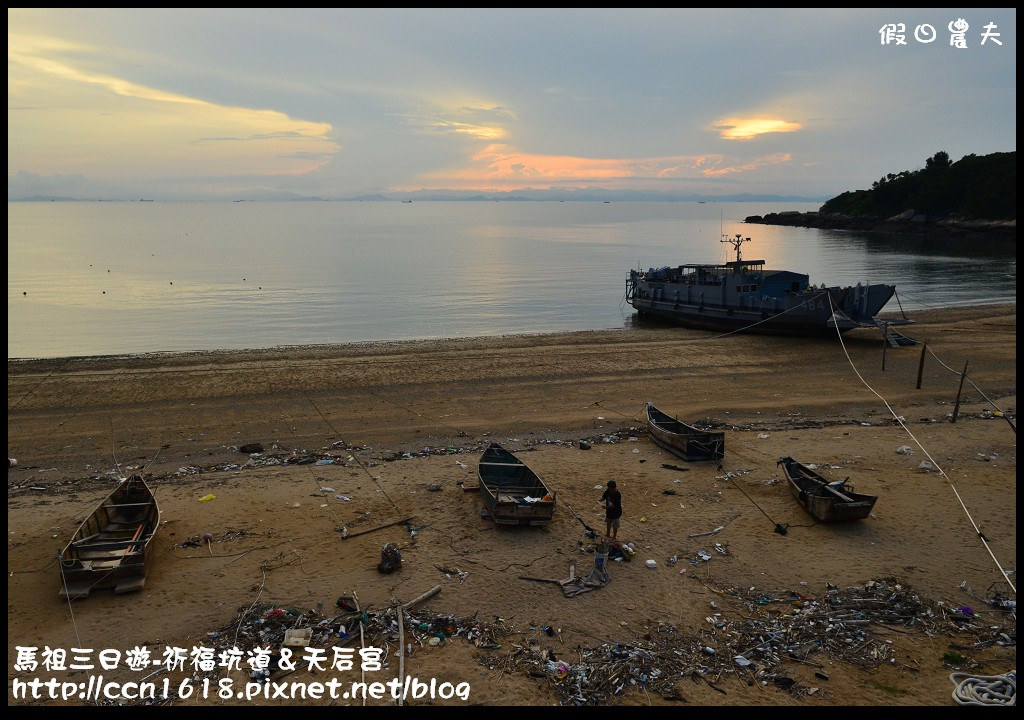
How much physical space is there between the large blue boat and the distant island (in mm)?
69536

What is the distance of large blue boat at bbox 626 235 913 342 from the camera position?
33.3m

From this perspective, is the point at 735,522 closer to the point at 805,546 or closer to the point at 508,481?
the point at 805,546

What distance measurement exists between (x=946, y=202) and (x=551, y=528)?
126 meters

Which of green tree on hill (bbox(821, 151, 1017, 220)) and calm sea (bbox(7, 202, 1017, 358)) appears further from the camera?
green tree on hill (bbox(821, 151, 1017, 220))

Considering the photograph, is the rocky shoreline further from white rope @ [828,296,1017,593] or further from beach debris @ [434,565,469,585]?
beach debris @ [434,565,469,585]

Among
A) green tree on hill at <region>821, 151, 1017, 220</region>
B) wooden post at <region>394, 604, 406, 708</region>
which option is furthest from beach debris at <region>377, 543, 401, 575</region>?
green tree on hill at <region>821, 151, 1017, 220</region>

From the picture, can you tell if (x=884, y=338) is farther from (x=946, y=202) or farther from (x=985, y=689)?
(x=946, y=202)

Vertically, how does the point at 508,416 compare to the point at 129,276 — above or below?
below

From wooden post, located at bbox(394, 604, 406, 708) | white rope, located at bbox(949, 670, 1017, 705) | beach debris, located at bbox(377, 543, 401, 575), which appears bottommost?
white rope, located at bbox(949, 670, 1017, 705)

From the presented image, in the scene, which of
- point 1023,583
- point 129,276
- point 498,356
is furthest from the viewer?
point 129,276

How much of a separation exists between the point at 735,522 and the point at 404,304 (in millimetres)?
40261

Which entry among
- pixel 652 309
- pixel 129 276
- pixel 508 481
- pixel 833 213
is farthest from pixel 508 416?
pixel 833 213
